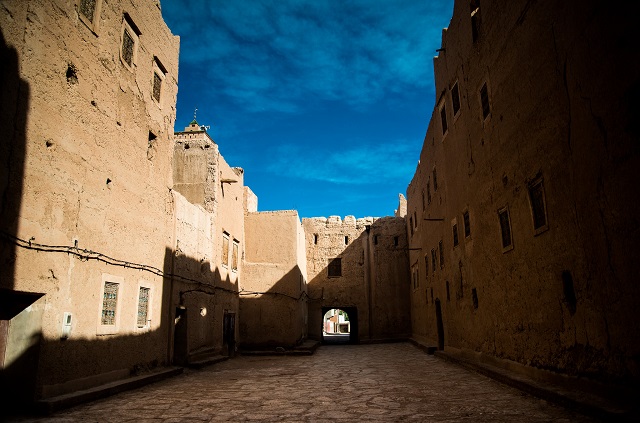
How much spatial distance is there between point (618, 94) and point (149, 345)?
10.7 m

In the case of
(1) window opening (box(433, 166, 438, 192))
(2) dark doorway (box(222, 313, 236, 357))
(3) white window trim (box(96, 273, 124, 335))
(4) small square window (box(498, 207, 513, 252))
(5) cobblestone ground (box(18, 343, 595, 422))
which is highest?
(1) window opening (box(433, 166, 438, 192))

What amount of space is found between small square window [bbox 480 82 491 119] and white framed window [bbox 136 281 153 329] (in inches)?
366

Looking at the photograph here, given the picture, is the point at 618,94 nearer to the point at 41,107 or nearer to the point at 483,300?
the point at 483,300

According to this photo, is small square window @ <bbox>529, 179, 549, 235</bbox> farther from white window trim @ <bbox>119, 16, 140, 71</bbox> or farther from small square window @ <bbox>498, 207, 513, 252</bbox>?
white window trim @ <bbox>119, 16, 140, 71</bbox>

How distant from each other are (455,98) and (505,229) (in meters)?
5.47

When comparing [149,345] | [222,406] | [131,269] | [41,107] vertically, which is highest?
[41,107]

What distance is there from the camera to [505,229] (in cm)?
962

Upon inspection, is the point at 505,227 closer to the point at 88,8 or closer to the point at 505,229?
the point at 505,229

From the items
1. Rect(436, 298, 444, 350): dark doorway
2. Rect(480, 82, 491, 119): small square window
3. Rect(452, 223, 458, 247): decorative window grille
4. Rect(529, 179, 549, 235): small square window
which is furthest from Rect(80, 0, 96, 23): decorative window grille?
Rect(436, 298, 444, 350): dark doorway

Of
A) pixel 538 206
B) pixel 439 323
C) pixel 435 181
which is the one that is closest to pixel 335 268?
pixel 439 323

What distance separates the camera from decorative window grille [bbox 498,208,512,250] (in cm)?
940

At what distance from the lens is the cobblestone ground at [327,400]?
20.7 feet

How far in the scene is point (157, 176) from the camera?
1165 centimetres

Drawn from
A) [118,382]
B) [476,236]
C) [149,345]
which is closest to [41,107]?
[118,382]
